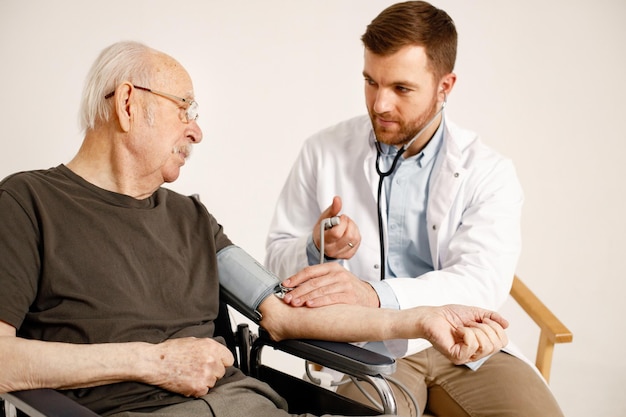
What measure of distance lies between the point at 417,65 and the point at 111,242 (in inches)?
40.4

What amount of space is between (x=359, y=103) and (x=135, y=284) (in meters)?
1.90

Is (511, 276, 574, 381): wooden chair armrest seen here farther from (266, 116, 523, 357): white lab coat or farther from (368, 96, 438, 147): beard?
(368, 96, 438, 147): beard

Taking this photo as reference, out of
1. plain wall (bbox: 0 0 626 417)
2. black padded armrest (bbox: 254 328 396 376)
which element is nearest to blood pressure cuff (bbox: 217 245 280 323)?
black padded armrest (bbox: 254 328 396 376)

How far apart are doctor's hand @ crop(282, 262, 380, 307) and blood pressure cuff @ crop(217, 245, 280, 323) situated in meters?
0.05

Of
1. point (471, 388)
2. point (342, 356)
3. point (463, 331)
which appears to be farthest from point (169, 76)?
point (471, 388)

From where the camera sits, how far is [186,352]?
5.40ft

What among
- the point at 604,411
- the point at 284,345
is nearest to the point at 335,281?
the point at 284,345

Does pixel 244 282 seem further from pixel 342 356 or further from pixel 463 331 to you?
pixel 463 331

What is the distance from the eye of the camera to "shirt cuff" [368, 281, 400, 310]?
199 centimetres

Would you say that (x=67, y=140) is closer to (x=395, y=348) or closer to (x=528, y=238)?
(x=395, y=348)

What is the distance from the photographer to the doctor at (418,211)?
83.4 inches

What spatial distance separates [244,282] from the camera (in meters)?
1.91

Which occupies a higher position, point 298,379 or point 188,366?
point 188,366

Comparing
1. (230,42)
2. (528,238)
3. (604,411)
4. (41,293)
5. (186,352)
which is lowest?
(604,411)
